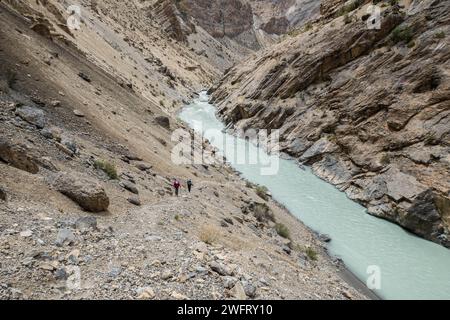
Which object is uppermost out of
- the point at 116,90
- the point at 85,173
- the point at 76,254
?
the point at 116,90

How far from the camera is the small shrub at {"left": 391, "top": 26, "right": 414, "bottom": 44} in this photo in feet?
92.2

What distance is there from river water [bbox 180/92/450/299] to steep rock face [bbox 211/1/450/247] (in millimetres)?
1072

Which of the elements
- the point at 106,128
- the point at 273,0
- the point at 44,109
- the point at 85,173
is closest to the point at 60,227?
the point at 85,173

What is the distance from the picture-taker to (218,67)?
337 feet

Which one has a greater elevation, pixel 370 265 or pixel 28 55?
pixel 28 55

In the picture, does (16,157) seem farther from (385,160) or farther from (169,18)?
(169,18)

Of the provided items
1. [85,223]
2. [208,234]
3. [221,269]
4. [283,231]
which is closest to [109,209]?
[85,223]

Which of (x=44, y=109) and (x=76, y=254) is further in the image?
(x=44, y=109)

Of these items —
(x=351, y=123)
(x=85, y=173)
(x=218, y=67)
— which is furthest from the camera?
(x=218, y=67)

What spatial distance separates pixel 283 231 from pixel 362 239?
17.3 feet

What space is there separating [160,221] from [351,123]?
21.8 m

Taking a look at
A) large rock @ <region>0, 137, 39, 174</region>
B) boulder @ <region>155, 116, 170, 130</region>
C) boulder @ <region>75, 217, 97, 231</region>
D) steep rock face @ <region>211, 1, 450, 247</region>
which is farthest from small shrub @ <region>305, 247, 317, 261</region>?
boulder @ <region>155, 116, 170, 130</region>

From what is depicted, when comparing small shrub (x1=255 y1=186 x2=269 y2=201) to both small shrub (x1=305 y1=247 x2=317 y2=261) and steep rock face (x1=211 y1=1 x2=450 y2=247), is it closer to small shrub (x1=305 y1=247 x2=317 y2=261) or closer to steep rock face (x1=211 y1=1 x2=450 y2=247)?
small shrub (x1=305 y1=247 x2=317 y2=261)

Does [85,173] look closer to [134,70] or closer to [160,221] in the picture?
[160,221]
